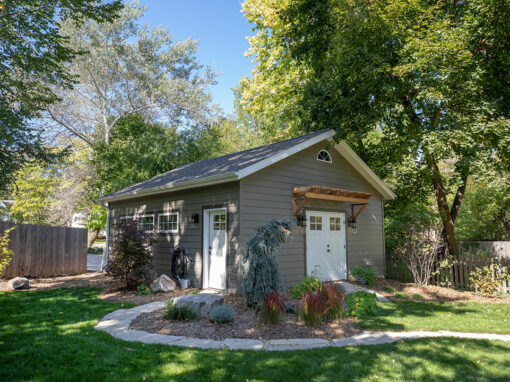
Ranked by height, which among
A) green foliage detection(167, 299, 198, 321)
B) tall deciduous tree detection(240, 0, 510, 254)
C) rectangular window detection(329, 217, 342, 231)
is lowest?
green foliage detection(167, 299, 198, 321)

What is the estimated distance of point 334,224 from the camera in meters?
10.2

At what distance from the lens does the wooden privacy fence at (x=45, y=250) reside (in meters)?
10.7

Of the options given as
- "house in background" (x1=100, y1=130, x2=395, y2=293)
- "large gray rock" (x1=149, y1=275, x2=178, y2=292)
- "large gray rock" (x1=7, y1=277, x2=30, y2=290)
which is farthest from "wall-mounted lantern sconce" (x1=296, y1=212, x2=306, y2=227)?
"large gray rock" (x1=7, y1=277, x2=30, y2=290)

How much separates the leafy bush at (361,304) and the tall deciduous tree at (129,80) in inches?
782

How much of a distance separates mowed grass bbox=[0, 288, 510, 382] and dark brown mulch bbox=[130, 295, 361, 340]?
624mm

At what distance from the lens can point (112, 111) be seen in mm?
23109

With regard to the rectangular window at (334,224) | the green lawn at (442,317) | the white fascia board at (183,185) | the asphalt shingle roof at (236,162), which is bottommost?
the green lawn at (442,317)

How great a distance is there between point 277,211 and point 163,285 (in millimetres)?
3440

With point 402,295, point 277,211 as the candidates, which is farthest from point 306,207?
point 402,295

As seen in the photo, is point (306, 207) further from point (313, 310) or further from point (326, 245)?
point (313, 310)

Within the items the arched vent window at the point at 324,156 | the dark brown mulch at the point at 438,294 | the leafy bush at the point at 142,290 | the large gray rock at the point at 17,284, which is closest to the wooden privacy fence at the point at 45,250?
the large gray rock at the point at 17,284

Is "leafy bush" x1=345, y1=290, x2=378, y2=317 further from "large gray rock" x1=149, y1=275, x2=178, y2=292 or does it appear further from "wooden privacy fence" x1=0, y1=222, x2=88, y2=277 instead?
"wooden privacy fence" x1=0, y1=222, x2=88, y2=277

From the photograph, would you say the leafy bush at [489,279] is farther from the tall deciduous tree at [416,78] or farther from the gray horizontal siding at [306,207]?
the gray horizontal siding at [306,207]

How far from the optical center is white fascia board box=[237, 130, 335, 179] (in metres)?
7.55
